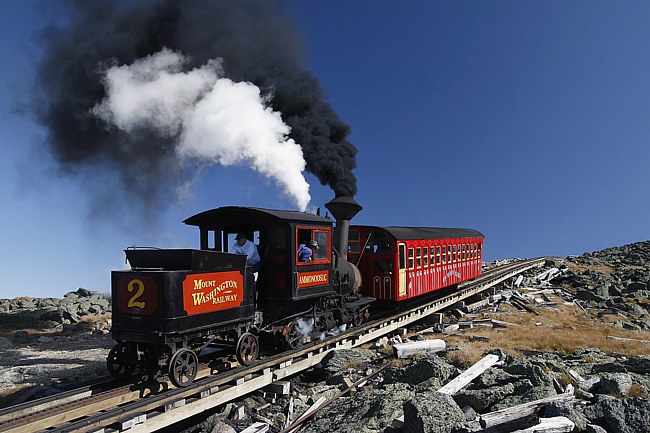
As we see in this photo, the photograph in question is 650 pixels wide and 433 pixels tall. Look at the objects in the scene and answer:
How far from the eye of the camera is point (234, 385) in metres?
8.54

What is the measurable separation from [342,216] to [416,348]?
454cm

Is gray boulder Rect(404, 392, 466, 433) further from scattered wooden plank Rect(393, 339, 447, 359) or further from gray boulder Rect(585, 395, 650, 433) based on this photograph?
scattered wooden plank Rect(393, 339, 447, 359)

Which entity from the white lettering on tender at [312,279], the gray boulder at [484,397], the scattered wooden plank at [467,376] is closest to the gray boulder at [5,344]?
the white lettering on tender at [312,279]

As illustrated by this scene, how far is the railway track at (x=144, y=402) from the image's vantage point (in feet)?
22.3

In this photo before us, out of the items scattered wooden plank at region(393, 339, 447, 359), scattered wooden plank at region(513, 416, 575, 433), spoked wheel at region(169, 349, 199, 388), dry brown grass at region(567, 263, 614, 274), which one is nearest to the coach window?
scattered wooden plank at region(393, 339, 447, 359)

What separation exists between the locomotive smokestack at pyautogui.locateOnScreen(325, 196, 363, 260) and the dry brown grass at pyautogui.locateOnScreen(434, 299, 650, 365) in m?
4.30

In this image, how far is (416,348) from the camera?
457 inches

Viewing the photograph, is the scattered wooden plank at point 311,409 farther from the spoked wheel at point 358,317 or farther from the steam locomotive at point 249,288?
the spoked wheel at point 358,317

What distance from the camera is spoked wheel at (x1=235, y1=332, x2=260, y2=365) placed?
31.3 feet

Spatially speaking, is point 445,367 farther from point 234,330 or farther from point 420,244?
point 420,244

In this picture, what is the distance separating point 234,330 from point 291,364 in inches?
58.2

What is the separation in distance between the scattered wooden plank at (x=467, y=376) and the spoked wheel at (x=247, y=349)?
4109 mm

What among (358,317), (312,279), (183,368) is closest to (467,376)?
(312,279)

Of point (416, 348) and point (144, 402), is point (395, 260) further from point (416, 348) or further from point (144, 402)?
point (144, 402)
